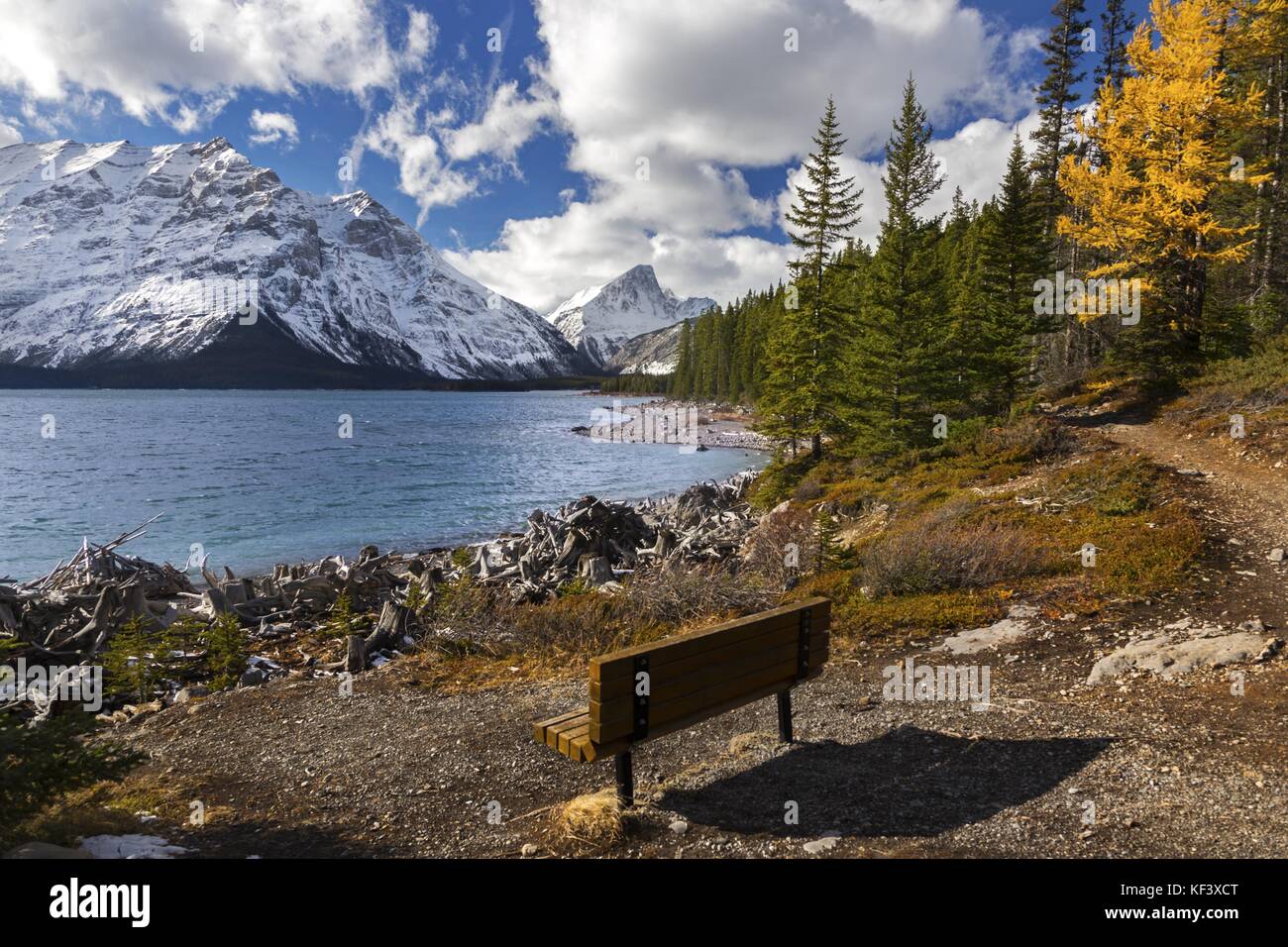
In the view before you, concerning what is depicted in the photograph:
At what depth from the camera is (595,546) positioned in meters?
18.9

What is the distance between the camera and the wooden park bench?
16.9ft

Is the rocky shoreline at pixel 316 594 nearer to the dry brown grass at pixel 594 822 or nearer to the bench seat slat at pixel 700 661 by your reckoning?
the dry brown grass at pixel 594 822

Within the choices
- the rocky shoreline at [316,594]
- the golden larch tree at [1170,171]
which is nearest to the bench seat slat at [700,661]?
the rocky shoreline at [316,594]

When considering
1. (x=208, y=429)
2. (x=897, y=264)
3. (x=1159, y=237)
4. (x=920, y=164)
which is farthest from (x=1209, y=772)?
(x=208, y=429)

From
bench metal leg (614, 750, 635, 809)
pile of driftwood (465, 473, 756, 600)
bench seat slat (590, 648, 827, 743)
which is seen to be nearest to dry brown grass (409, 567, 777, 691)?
pile of driftwood (465, 473, 756, 600)

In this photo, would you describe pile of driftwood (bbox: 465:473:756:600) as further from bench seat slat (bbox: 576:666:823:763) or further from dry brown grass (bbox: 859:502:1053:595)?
bench seat slat (bbox: 576:666:823:763)

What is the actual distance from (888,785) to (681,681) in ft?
6.89

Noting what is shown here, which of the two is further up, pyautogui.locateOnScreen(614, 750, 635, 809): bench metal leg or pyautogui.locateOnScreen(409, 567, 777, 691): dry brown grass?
pyautogui.locateOnScreen(614, 750, 635, 809): bench metal leg

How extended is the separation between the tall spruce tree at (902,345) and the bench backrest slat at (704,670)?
1876cm

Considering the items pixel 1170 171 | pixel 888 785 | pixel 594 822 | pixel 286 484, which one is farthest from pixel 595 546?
pixel 286 484

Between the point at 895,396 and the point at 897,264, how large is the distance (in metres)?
5.31

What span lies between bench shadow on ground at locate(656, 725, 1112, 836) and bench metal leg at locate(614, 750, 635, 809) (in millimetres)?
393
